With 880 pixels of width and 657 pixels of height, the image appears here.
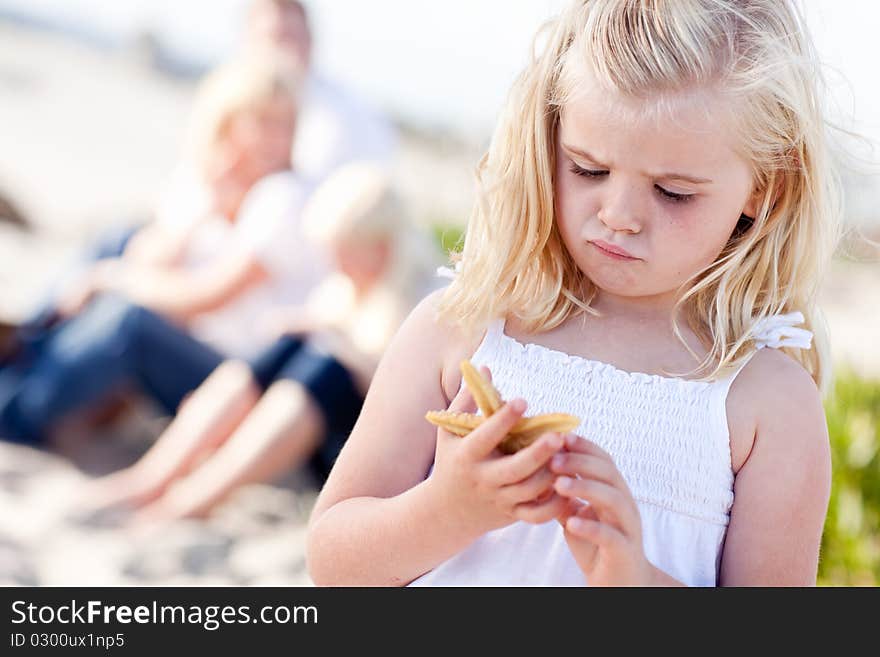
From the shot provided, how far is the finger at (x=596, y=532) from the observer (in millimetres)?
1237

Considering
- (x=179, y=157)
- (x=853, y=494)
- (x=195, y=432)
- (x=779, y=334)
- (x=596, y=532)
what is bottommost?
(x=596, y=532)

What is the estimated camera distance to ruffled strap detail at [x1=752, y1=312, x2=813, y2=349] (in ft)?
4.91

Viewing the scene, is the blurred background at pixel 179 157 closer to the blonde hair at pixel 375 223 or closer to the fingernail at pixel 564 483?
the blonde hair at pixel 375 223

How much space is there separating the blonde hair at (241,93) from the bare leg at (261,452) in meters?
1.30

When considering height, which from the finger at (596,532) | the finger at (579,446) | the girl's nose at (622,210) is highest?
the girl's nose at (622,210)

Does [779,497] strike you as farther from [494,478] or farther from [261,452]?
[261,452]

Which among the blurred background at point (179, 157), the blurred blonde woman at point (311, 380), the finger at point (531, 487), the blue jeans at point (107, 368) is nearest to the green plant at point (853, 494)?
the blurred background at point (179, 157)

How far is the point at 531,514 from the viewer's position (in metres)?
1.24

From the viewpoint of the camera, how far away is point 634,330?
1.52 metres

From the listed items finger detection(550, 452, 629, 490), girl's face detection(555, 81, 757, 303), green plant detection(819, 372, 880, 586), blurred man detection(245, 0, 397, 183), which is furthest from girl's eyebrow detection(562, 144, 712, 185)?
blurred man detection(245, 0, 397, 183)

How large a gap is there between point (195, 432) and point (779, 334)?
306cm

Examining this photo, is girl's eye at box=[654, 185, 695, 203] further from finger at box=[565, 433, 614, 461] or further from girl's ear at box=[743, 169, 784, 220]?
finger at box=[565, 433, 614, 461]

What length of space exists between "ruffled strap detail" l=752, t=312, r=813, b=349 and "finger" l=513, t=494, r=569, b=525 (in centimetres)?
41

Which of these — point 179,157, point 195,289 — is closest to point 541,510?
point 195,289
